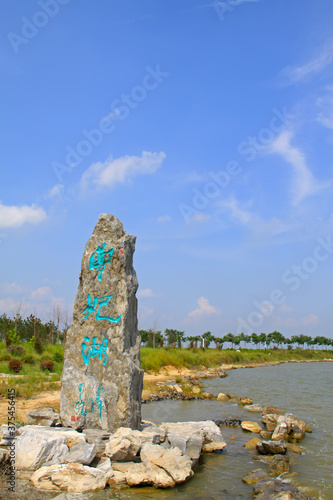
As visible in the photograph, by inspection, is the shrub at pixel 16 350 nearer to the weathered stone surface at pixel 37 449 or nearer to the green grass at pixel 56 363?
the green grass at pixel 56 363

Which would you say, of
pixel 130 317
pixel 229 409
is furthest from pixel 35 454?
pixel 229 409

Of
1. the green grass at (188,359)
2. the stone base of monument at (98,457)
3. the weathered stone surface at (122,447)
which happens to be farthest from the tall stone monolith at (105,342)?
the green grass at (188,359)

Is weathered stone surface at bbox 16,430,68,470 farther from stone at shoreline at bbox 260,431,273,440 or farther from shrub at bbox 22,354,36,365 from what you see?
shrub at bbox 22,354,36,365

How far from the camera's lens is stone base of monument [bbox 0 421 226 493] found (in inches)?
227

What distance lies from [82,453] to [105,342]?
2118 mm

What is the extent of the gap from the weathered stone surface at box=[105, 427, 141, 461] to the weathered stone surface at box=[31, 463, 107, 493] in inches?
20.8

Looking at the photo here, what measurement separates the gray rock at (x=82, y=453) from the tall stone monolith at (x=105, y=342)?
1107 millimetres

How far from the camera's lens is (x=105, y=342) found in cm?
781

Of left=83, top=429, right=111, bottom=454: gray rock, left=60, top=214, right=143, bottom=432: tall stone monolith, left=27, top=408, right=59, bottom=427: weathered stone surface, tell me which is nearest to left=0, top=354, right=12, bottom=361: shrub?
left=27, top=408, right=59, bottom=427: weathered stone surface

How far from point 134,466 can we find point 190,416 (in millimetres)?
6151

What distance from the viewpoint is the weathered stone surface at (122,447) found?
250 inches

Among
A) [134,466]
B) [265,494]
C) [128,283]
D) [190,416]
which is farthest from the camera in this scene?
[190,416]

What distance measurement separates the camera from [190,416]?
39.2ft

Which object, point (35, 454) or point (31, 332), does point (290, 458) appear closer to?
point (35, 454)
